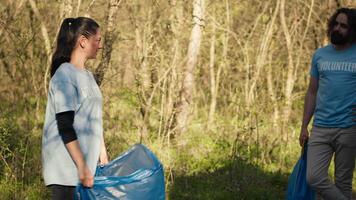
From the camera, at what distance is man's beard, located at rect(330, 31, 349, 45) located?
14.5 ft

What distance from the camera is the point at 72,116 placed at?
3.10 meters

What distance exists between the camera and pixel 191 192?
6.26 m

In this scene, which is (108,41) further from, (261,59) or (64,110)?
(261,59)

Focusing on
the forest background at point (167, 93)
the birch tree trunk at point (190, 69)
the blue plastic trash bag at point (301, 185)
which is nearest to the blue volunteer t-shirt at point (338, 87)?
the blue plastic trash bag at point (301, 185)

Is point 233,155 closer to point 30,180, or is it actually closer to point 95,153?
point 30,180

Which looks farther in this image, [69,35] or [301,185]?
[301,185]

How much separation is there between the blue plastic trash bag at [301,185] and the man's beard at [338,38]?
3.03 feet

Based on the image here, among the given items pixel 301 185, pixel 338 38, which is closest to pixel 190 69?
pixel 301 185

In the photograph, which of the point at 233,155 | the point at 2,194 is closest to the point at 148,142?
the point at 233,155

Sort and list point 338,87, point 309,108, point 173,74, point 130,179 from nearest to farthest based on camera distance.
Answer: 1. point 130,179
2. point 338,87
3. point 309,108
4. point 173,74

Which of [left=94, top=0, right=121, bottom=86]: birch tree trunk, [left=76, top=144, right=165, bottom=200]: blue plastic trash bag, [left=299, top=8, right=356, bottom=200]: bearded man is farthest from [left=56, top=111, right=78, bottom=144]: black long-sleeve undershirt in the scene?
[left=94, top=0, right=121, bottom=86]: birch tree trunk

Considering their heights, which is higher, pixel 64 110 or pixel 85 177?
pixel 64 110

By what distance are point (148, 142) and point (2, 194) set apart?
1.69 meters

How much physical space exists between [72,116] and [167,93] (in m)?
4.06
